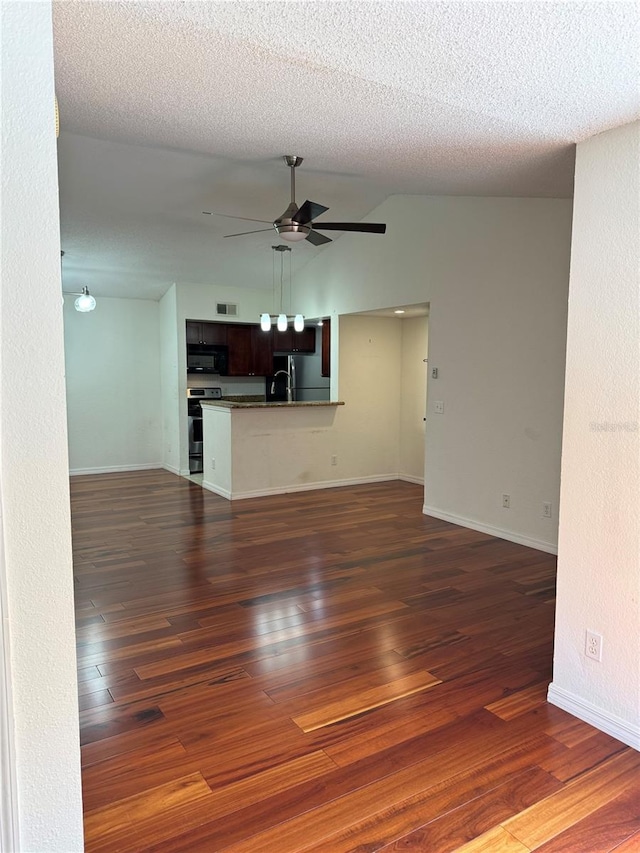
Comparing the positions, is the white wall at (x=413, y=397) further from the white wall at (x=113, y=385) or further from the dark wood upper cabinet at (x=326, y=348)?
the white wall at (x=113, y=385)

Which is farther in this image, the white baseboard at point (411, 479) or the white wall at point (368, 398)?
the white baseboard at point (411, 479)

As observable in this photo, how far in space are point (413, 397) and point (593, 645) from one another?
5.08 m

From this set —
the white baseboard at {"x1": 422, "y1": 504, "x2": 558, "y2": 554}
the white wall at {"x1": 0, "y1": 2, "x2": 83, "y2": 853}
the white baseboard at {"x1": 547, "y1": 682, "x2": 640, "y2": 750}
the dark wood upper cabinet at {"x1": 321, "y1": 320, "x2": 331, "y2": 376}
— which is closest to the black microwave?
the dark wood upper cabinet at {"x1": 321, "y1": 320, "x2": 331, "y2": 376}

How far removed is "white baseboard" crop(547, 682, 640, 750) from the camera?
2.17 m

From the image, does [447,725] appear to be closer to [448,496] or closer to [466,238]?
[448,496]

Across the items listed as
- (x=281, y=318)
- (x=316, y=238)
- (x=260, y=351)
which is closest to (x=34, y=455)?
(x=316, y=238)

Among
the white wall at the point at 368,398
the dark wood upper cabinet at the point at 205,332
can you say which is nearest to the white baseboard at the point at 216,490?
the white wall at the point at 368,398

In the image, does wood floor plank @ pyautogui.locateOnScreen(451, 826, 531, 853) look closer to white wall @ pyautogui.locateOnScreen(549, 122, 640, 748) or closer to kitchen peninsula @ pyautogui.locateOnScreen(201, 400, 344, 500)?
white wall @ pyautogui.locateOnScreen(549, 122, 640, 748)

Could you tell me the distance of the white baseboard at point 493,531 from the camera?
175 inches

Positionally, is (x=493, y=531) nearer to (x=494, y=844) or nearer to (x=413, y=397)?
(x=413, y=397)

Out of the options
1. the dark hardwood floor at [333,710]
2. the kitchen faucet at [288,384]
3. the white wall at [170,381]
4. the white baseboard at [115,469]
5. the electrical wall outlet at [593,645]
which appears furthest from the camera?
the kitchen faucet at [288,384]

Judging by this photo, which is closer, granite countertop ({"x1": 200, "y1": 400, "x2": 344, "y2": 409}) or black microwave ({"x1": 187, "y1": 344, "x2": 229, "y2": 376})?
granite countertop ({"x1": 200, "y1": 400, "x2": 344, "y2": 409})

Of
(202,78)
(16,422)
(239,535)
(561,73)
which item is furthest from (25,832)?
(239,535)

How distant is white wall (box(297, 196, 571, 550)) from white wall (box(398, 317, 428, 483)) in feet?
4.17
